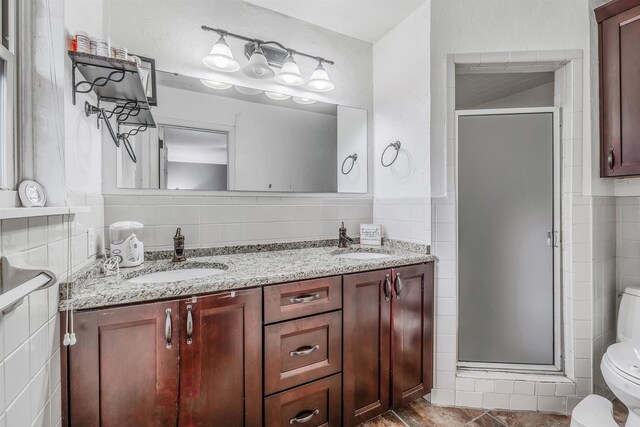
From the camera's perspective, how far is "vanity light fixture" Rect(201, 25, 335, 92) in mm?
1787

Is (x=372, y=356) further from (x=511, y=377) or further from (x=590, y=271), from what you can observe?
(x=590, y=271)

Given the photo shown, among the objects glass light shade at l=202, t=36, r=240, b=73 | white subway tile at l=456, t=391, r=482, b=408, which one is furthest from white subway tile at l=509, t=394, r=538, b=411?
glass light shade at l=202, t=36, r=240, b=73

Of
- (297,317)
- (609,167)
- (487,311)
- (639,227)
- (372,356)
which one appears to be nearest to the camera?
(297,317)

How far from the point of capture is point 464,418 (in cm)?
176

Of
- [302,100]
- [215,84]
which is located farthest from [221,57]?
[302,100]

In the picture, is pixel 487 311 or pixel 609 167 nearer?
pixel 609 167

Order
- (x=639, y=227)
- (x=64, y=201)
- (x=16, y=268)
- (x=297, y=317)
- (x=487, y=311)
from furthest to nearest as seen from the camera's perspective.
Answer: (x=487, y=311), (x=639, y=227), (x=297, y=317), (x=64, y=201), (x=16, y=268)

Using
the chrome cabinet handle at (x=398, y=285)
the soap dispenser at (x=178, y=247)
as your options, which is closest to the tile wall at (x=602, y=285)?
the chrome cabinet handle at (x=398, y=285)

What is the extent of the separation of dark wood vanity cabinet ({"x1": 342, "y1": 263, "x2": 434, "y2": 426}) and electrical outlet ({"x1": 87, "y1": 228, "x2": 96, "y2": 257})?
46.5 inches

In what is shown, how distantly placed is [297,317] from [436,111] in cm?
148

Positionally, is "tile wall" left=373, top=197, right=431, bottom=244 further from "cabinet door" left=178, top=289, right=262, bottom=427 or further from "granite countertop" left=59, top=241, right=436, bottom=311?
"cabinet door" left=178, top=289, right=262, bottom=427

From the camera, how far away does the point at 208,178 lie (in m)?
1.83

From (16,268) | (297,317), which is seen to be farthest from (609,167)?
(16,268)

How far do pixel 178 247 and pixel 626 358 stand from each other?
2.24 metres
